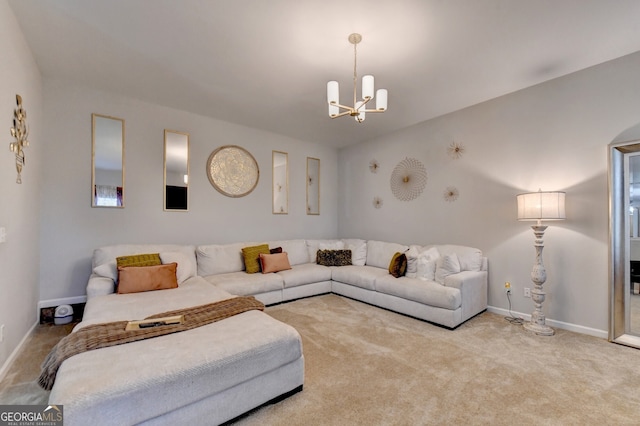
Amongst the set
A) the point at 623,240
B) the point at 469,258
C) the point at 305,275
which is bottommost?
the point at 305,275

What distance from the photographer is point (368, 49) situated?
252cm

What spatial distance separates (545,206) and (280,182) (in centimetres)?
372

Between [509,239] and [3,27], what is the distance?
16.5 feet

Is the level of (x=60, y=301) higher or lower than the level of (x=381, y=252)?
lower

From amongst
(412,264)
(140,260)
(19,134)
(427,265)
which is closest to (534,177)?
(427,265)

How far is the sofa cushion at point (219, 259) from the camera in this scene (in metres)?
3.76

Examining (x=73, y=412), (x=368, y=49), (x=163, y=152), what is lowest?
(x=73, y=412)

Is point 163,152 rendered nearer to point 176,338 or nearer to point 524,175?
point 176,338

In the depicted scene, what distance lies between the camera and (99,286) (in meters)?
2.70

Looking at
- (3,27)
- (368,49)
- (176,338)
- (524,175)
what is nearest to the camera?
(176,338)

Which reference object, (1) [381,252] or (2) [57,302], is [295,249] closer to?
(1) [381,252]

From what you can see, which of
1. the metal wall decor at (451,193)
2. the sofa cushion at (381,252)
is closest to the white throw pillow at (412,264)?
the sofa cushion at (381,252)

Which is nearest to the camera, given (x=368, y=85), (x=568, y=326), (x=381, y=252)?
(x=368, y=85)

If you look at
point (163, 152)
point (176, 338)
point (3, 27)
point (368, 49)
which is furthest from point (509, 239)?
point (3, 27)
